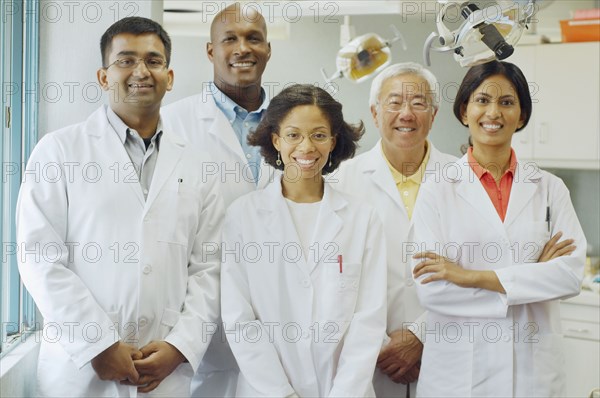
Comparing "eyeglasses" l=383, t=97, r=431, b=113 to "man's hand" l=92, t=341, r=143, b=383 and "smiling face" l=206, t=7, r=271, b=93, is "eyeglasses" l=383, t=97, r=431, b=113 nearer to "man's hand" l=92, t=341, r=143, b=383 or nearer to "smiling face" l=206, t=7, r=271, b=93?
"smiling face" l=206, t=7, r=271, b=93

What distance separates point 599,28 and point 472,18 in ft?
6.39

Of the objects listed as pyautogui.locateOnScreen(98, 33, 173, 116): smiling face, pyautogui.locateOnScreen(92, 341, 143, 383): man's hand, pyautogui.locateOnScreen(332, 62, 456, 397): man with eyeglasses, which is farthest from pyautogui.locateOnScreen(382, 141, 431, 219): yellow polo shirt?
pyautogui.locateOnScreen(92, 341, 143, 383): man's hand

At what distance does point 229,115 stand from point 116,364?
2.65 ft

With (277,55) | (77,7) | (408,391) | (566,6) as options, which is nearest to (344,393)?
(408,391)

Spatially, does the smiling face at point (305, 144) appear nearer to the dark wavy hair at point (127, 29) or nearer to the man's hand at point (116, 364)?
the dark wavy hair at point (127, 29)

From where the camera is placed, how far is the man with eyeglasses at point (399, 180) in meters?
1.86

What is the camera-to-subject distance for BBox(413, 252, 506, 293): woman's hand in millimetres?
1667

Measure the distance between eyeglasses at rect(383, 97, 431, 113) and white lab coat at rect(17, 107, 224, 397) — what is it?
0.62m

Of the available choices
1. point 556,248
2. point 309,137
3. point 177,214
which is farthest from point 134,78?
point 556,248

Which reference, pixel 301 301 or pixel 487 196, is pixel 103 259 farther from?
pixel 487 196

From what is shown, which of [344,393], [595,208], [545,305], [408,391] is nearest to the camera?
[344,393]

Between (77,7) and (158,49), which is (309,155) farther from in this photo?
(77,7)

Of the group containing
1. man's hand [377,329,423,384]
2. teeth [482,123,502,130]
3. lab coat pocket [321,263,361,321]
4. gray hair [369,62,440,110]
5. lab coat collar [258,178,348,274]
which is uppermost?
gray hair [369,62,440,110]

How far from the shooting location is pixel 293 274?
169 centimetres
